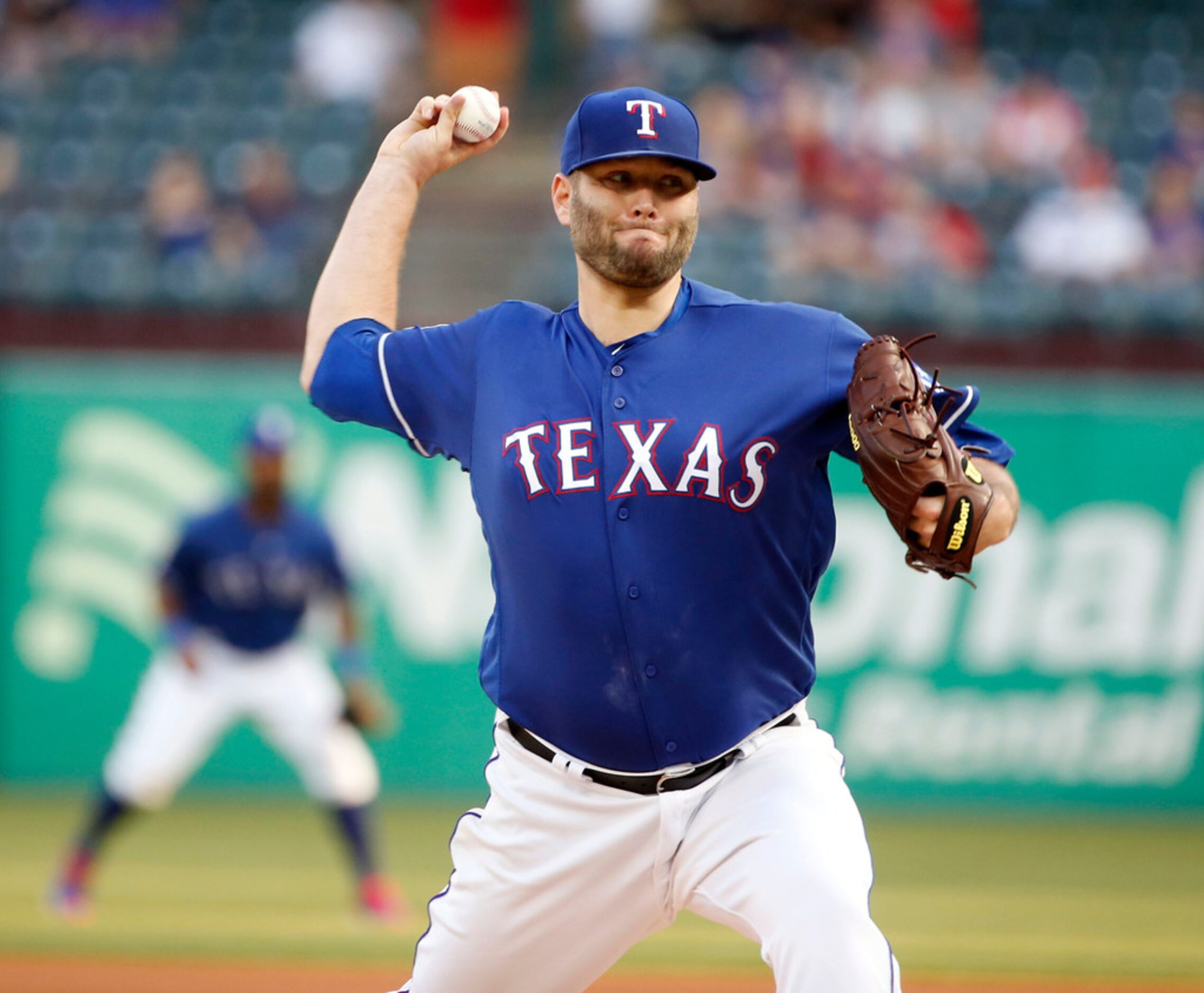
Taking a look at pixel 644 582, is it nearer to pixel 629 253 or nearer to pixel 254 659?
pixel 629 253

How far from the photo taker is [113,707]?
11.0m

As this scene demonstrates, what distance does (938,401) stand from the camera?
336 centimetres

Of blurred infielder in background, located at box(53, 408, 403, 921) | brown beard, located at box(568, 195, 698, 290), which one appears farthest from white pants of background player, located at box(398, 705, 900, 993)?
blurred infielder in background, located at box(53, 408, 403, 921)

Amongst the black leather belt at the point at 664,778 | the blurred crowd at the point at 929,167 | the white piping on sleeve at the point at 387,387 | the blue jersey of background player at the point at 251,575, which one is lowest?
the black leather belt at the point at 664,778

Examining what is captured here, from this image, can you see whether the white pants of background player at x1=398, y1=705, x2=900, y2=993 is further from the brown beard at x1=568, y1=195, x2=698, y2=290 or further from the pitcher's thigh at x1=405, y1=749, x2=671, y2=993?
the brown beard at x1=568, y1=195, x2=698, y2=290

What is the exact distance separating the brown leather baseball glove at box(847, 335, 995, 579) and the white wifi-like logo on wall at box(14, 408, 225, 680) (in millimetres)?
8384

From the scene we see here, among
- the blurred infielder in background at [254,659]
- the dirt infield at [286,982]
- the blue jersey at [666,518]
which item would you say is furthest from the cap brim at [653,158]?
the blurred infielder in background at [254,659]

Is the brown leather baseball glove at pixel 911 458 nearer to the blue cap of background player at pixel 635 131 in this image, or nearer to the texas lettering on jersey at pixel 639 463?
the texas lettering on jersey at pixel 639 463

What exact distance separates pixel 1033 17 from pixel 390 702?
25.7 feet

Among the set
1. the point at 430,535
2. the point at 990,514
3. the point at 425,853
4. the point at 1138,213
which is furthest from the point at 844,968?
the point at 1138,213

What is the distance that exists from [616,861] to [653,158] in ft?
4.38

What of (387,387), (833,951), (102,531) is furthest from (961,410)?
(102,531)

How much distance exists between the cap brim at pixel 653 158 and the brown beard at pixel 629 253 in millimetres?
80

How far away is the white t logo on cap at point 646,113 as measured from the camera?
10.9 feet
